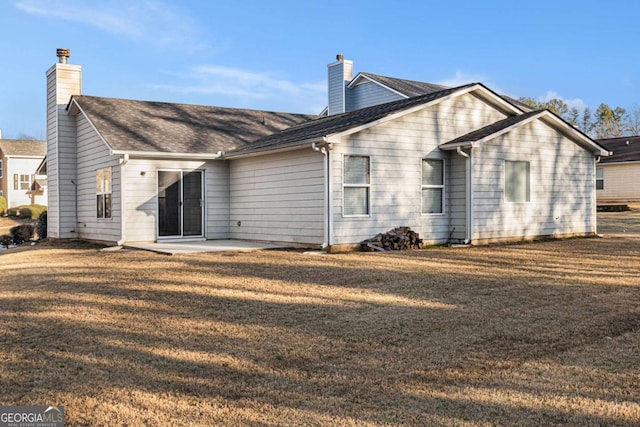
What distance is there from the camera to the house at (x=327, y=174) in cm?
1379

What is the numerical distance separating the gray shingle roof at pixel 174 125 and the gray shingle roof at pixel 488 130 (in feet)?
20.5

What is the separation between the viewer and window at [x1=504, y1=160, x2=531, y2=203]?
15508mm

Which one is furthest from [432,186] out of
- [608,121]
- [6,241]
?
[608,121]

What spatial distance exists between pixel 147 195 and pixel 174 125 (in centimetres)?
322

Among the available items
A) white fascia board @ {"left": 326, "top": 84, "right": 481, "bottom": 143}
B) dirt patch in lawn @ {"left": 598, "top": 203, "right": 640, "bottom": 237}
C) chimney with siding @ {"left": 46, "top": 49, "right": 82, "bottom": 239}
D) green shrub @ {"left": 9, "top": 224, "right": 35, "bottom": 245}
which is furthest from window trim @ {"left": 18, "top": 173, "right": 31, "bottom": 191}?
dirt patch in lawn @ {"left": 598, "top": 203, "right": 640, "bottom": 237}

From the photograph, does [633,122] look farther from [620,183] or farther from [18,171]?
[18,171]

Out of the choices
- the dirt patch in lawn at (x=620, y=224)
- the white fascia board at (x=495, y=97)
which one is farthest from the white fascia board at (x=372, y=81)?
the dirt patch in lawn at (x=620, y=224)

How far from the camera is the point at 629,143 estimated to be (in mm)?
35000

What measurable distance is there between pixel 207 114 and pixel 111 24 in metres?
5.24

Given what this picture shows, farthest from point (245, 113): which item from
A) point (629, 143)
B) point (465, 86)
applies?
point (629, 143)

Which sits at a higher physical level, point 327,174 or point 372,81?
point 372,81

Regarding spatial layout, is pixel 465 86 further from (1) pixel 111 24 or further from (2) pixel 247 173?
(1) pixel 111 24

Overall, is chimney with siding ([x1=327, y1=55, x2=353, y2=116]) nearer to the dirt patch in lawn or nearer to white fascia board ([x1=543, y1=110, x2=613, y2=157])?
white fascia board ([x1=543, y1=110, x2=613, y2=157])

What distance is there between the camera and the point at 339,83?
24812 mm
